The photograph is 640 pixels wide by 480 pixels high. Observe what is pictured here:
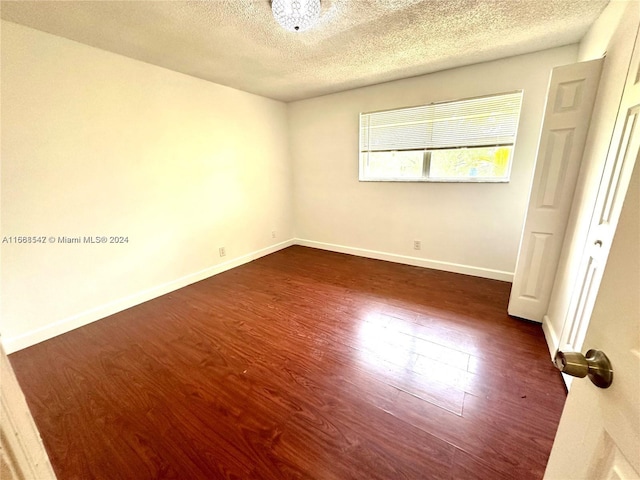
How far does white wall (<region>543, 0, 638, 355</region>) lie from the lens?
4.58ft

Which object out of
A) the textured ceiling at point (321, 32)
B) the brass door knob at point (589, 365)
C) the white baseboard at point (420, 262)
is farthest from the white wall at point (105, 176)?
the brass door knob at point (589, 365)

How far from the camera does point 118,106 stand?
2299mm

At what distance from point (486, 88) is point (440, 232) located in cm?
158

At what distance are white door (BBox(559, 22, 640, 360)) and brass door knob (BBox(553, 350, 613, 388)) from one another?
0.85 metres

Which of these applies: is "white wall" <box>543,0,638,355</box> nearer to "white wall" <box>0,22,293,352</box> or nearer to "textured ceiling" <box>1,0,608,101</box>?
"textured ceiling" <box>1,0,608,101</box>

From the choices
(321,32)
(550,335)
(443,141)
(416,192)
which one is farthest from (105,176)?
(550,335)

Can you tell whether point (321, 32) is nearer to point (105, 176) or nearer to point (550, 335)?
point (105, 176)

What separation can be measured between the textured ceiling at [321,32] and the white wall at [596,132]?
191mm

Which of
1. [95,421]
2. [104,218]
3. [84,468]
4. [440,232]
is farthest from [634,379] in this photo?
[104,218]

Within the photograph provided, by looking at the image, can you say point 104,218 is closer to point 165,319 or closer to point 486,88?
point 165,319

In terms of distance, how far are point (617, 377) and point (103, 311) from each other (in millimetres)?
3263

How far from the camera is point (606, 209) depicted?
1.37 metres

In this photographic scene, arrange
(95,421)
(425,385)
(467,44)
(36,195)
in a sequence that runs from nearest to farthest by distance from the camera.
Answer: (95,421) → (425,385) → (36,195) → (467,44)

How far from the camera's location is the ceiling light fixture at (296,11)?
1.52 metres
